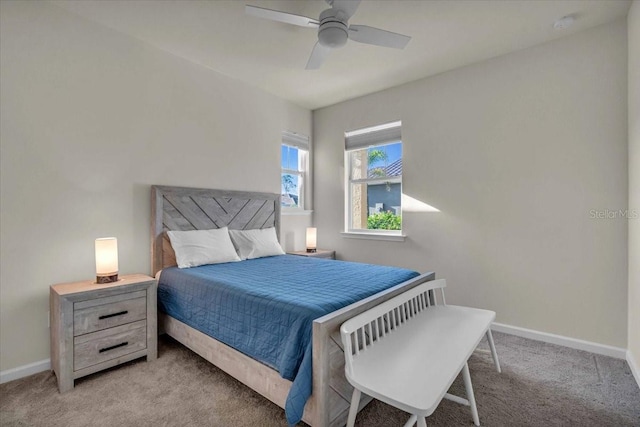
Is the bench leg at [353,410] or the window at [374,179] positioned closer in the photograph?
the bench leg at [353,410]

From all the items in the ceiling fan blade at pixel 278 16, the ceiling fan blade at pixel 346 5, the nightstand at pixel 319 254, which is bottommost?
the nightstand at pixel 319 254

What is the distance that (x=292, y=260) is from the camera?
3270 mm

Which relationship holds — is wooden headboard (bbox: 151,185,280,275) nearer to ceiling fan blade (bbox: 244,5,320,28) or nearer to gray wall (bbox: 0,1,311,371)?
gray wall (bbox: 0,1,311,371)

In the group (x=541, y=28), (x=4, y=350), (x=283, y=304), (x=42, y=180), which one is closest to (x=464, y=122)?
(x=541, y=28)

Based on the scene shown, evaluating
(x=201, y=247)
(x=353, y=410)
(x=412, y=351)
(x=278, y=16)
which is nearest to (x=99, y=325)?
(x=201, y=247)

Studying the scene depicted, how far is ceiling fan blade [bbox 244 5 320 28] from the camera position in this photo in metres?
1.91

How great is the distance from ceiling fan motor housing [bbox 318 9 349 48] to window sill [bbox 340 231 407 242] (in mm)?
2351

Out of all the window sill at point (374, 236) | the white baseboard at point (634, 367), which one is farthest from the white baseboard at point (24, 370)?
the white baseboard at point (634, 367)

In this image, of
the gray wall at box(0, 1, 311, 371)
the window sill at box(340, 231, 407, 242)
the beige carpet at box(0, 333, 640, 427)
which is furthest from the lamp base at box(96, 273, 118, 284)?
the window sill at box(340, 231, 407, 242)

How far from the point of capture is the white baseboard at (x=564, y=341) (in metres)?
2.49

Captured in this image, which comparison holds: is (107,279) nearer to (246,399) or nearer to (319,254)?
(246,399)

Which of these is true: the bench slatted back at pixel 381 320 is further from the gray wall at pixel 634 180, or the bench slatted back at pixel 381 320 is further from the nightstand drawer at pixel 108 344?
the nightstand drawer at pixel 108 344

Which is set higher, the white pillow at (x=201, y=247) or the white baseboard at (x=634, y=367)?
the white pillow at (x=201, y=247)

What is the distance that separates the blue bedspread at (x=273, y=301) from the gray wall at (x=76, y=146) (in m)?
0.72
